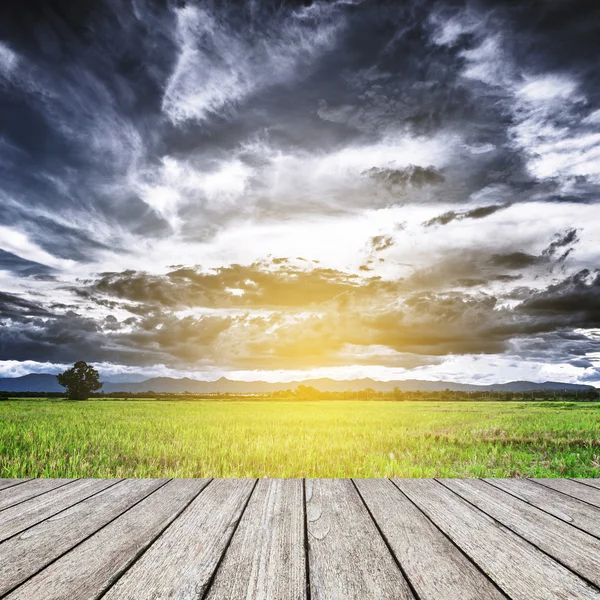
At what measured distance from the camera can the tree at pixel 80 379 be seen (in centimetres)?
7300

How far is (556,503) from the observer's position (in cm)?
331

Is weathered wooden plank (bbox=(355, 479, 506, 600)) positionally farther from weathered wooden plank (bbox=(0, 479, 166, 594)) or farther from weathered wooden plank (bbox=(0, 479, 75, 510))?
weathered wooden plank (bbox=(0, 479, 75, 510))

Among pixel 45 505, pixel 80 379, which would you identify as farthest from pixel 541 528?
→ pixel 80 379

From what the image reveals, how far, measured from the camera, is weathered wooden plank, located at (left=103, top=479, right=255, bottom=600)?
1.80 m

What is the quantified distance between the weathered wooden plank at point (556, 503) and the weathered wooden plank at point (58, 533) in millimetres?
2942

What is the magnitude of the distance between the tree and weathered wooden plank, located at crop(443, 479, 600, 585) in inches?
3042

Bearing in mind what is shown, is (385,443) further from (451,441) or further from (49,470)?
(49,470)

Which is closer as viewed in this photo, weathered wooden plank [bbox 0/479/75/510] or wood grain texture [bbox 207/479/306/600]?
wood grain texture [bbox 207/479/306/600]

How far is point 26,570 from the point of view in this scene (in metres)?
2.02

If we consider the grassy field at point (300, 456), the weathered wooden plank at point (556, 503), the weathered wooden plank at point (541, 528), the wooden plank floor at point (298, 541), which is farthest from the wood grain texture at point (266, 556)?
the grassy field at point (300, 456)

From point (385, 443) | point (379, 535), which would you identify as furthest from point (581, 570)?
point (385, 443)

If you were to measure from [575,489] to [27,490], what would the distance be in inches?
181

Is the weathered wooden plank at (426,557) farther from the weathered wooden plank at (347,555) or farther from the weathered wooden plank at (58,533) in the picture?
the weathered wooden plank at (58,533)

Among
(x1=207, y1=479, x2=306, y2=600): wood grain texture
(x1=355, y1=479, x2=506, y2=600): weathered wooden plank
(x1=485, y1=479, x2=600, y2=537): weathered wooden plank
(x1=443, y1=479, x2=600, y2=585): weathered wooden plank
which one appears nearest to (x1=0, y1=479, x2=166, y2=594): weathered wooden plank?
(x1=207, y1=479, x2=306, y2=600): wood grain texture
